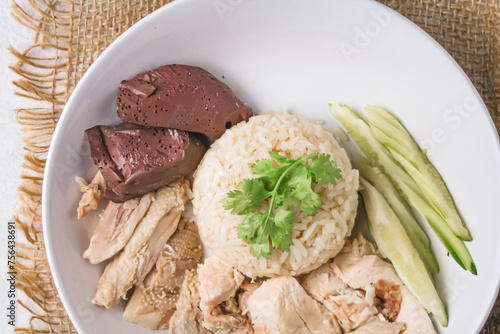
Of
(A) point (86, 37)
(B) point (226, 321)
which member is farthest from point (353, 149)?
(A) point (86, 37)

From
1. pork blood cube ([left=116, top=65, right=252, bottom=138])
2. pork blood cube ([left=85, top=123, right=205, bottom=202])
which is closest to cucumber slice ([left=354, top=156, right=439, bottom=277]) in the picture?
pork blood cube ([left=116, top=65, right=252, bottom=138])

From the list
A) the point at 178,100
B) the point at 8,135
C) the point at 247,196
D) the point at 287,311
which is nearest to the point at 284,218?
the point at 247,196

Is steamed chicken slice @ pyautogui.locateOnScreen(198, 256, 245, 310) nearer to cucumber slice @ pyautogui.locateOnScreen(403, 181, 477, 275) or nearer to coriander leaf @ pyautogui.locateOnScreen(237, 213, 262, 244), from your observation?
coriander leaf @ pyautogui.locateOnScreen(237, 213, 262, 244)

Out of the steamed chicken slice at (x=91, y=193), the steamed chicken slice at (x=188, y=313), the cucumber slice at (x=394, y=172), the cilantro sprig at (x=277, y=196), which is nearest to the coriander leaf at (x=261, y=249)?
the cilantro sprig at (x=277, y=196)

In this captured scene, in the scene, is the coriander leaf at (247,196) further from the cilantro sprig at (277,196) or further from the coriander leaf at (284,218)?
the coriander leaf at (284,218)

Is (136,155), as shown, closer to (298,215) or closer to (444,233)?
(298,215)

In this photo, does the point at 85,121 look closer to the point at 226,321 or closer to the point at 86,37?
the point at 86,37

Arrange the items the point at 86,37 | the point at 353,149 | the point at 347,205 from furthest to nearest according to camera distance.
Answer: the point at 86,37
the point at 353,149
the point at 347,205
